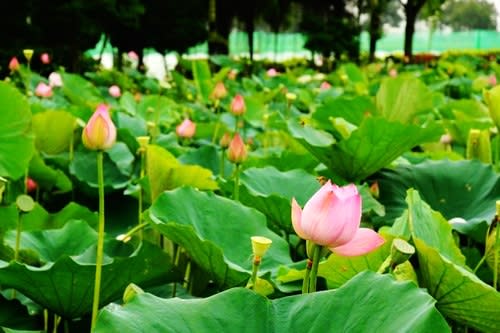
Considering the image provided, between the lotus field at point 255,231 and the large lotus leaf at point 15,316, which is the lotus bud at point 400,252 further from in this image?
the large lotus leaf at point 15,316

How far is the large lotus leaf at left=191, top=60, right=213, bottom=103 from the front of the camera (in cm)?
353

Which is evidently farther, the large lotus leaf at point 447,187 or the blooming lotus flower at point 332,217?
the large lotus leaf at point 447,187

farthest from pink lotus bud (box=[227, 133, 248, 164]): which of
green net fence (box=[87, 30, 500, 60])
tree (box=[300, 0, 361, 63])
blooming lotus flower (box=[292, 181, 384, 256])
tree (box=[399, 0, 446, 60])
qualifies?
green net fence (box=[87, 30, 500, 60])

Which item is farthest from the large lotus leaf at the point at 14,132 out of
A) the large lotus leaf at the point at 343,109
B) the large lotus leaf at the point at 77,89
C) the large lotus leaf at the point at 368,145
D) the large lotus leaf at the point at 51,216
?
the large lotus leaf at the point at 77,89

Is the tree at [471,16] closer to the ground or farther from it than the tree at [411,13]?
closer to the ground

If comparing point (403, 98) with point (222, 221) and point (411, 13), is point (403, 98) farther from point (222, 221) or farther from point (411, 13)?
point (411, 13)

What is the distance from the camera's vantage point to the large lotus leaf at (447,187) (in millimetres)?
1357

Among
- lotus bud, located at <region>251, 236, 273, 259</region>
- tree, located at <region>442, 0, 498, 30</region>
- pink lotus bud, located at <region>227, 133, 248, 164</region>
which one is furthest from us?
tree, located at <region>442, 0, 498, 30</region>

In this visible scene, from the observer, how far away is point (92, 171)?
5.60 feet

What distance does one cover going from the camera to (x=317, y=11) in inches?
714

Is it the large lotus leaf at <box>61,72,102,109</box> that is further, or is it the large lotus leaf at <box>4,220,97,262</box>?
the large lotus leaf at <box>61,72,102,109</box>

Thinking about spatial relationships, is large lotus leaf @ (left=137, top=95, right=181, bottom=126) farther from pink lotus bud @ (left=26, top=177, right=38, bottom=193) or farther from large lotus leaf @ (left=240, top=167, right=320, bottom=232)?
large lotus leaf @ (left=240, top=167, right=320, bottom=232)

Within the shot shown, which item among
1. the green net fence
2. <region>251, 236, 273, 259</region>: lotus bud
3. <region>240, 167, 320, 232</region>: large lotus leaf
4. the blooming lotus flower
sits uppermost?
the blooming lotus flower

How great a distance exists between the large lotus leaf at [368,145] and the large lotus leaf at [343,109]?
17.5 inches
